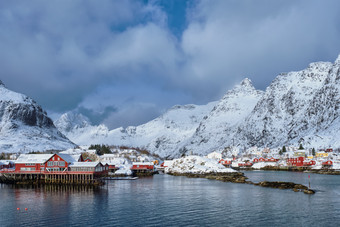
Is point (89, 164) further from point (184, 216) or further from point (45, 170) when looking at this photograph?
point (184, 216)

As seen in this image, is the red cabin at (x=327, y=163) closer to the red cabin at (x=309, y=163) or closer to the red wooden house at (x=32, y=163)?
the red cabin at (x=309, y=163)

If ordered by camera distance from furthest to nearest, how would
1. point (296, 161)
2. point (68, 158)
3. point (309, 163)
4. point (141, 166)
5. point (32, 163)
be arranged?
point (296, 161)
point (309, 163)
point (141, 166)
point (32, 163)
point (68, 158)

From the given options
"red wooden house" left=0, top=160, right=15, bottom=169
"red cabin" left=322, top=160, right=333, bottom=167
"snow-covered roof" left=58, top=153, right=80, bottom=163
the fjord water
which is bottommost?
the fjord water

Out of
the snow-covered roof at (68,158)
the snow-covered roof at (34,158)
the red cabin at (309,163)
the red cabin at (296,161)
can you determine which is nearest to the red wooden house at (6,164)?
the snow-covered roof at (34,158)

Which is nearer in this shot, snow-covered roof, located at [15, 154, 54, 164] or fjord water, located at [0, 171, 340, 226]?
fjord water, located at [0, 171, 340, 226]

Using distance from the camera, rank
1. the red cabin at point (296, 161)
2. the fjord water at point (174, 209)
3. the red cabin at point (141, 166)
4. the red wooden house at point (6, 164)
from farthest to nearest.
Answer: the red cabin at point (296, 161) → the red cabin at point (141, 166) → the red wooden house at point (6, 164) → the fjord water at point (174, 209)

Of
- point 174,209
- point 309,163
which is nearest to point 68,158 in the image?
point 174,209

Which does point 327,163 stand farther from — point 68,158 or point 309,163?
point 68,158

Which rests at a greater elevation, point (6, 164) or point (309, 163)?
point (6, 164)

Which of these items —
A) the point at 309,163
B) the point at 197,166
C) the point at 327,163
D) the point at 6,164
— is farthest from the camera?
the point at 309,163

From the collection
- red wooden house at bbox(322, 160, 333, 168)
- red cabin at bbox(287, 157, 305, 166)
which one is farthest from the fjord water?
red cabin at bbox(287, 157, 305, 166)

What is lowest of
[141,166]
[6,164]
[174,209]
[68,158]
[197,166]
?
[174,209]

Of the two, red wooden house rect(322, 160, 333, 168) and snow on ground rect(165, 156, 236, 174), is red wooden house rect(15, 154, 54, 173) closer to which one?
snow on ground rect(165, 156, 236, 174)

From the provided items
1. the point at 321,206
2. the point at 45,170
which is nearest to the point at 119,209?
the point at 321,206
